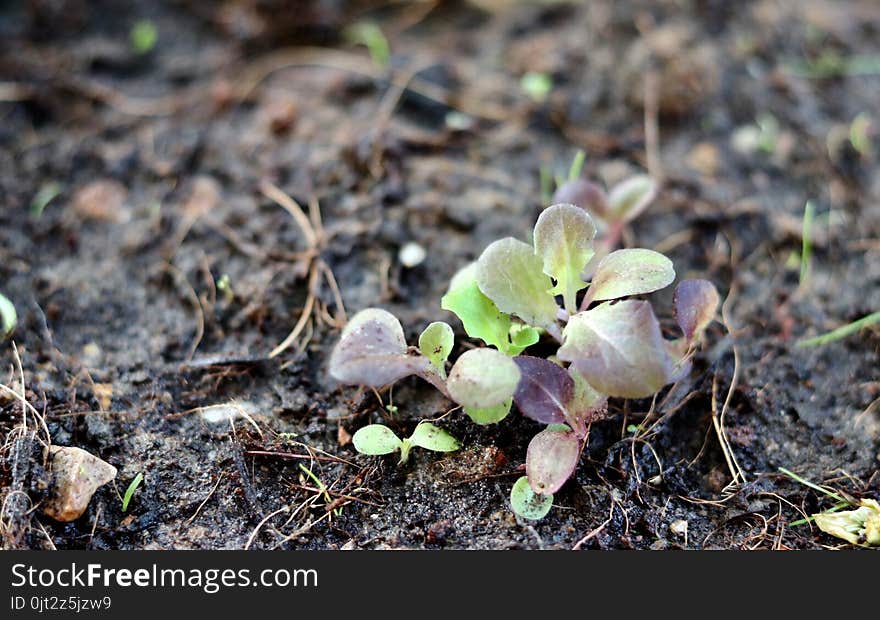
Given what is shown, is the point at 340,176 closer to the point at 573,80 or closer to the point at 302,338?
the point at 302,338

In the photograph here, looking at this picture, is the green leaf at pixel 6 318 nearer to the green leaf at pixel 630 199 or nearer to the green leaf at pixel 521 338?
the green leaf at pixel 521 338

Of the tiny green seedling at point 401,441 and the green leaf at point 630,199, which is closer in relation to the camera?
the tiny green seedling at point 401,441

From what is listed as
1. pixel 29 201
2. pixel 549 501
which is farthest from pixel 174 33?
pixel 549 501

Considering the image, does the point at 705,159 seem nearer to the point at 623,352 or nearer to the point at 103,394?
the point at 623,352

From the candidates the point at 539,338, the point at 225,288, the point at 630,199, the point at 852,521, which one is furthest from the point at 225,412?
the point at 852,521

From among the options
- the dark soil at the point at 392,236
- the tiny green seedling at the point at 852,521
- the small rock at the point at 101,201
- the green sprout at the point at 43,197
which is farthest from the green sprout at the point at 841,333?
the green sprout at the point at 43,197

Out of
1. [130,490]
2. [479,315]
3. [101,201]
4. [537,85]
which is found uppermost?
[537,85]

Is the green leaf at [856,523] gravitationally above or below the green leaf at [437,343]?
below
